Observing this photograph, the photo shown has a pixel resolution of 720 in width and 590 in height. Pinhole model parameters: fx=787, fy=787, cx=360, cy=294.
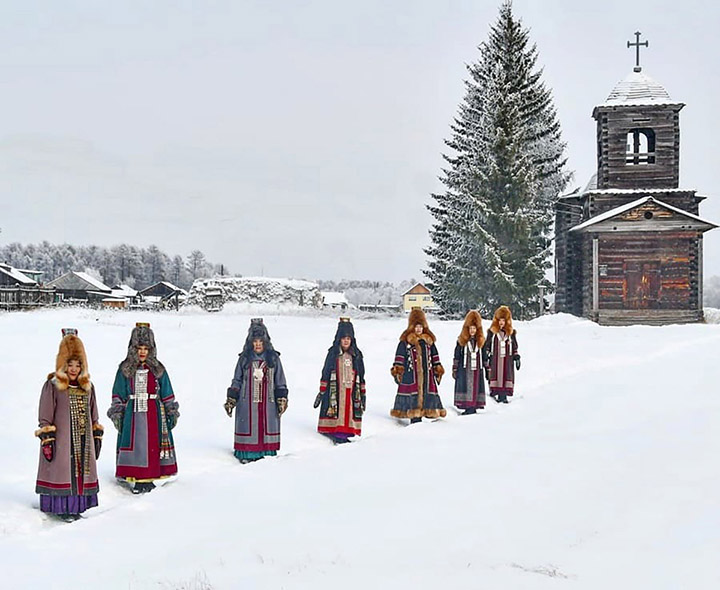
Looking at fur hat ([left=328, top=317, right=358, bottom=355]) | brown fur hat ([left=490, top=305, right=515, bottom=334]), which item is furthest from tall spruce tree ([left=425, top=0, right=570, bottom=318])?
fur hat ([left=328, top=317, right=358, bottom=355])

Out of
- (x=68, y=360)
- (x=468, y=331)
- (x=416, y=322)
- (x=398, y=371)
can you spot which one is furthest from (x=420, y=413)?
(x=68, y=360)

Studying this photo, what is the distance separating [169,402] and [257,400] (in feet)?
4.70

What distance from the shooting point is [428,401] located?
39.5 feet

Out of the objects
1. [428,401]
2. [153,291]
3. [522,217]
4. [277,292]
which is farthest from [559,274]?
[153,291]

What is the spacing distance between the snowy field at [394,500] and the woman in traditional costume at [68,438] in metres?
0.21

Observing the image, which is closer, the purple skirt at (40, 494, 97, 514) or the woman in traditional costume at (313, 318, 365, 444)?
the purple skirt at (40, 494, 97, 514)

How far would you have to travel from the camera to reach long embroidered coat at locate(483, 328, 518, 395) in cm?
1438

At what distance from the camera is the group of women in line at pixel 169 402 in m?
7.29

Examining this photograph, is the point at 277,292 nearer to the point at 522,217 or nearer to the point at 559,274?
the point at 522,217

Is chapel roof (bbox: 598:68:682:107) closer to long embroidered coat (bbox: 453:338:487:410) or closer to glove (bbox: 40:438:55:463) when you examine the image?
long embroidered coat (bbox: 453:338:487:410)

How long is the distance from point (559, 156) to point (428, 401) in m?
29.1

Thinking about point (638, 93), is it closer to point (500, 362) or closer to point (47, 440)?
point (500, 362)

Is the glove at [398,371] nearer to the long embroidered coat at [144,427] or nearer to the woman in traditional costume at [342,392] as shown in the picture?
the woman in traditional costume at [342,392]

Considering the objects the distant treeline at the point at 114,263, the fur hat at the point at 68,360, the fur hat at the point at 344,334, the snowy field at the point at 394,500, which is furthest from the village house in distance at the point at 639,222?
the distant treeline at the point at 114,263
